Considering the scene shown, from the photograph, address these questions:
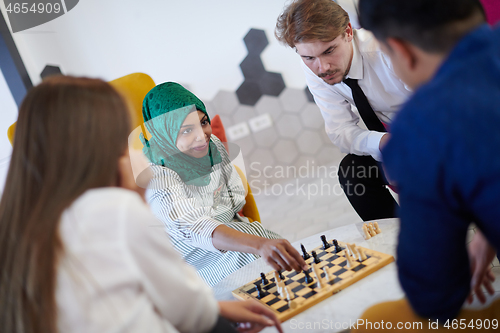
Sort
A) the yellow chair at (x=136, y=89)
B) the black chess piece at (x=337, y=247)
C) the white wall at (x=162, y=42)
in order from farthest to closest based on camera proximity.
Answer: the white wall at (x=162, y=42) < the yellow chair at (x=136, y=89) < the black chess piece at (x=337, y=247)

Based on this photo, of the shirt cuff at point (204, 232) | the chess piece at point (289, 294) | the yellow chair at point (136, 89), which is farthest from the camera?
the yellow chair at point (136, 89)

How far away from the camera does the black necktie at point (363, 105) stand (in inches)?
70.2

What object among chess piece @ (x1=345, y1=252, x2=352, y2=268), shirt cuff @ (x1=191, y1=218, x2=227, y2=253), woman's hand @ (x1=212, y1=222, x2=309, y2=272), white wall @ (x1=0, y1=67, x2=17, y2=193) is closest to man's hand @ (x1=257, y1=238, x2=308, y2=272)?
woman's hand @ (x1=212, y1=222, x2=309, y2=272)

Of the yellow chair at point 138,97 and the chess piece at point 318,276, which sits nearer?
the chess piece at point 318,276

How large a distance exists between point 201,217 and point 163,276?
0.82 meters

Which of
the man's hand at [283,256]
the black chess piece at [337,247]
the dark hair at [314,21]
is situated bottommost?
the black chess piece at [337,247]

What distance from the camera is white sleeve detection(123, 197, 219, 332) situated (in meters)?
0.59

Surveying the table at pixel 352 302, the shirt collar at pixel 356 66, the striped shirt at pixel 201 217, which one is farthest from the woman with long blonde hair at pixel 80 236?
the shirt collar at pixel 356 66

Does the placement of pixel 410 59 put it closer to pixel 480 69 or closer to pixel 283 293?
pixel 480 69

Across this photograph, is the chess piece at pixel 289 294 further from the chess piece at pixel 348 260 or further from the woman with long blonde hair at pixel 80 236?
the woman with long blonde hair at pixel 80 236

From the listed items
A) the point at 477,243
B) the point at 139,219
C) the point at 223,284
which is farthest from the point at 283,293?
the point at 139,219

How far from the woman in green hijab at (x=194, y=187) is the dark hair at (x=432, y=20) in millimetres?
855

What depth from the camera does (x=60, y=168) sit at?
612 millimetres

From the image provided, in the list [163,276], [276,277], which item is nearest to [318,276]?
[276,277]
